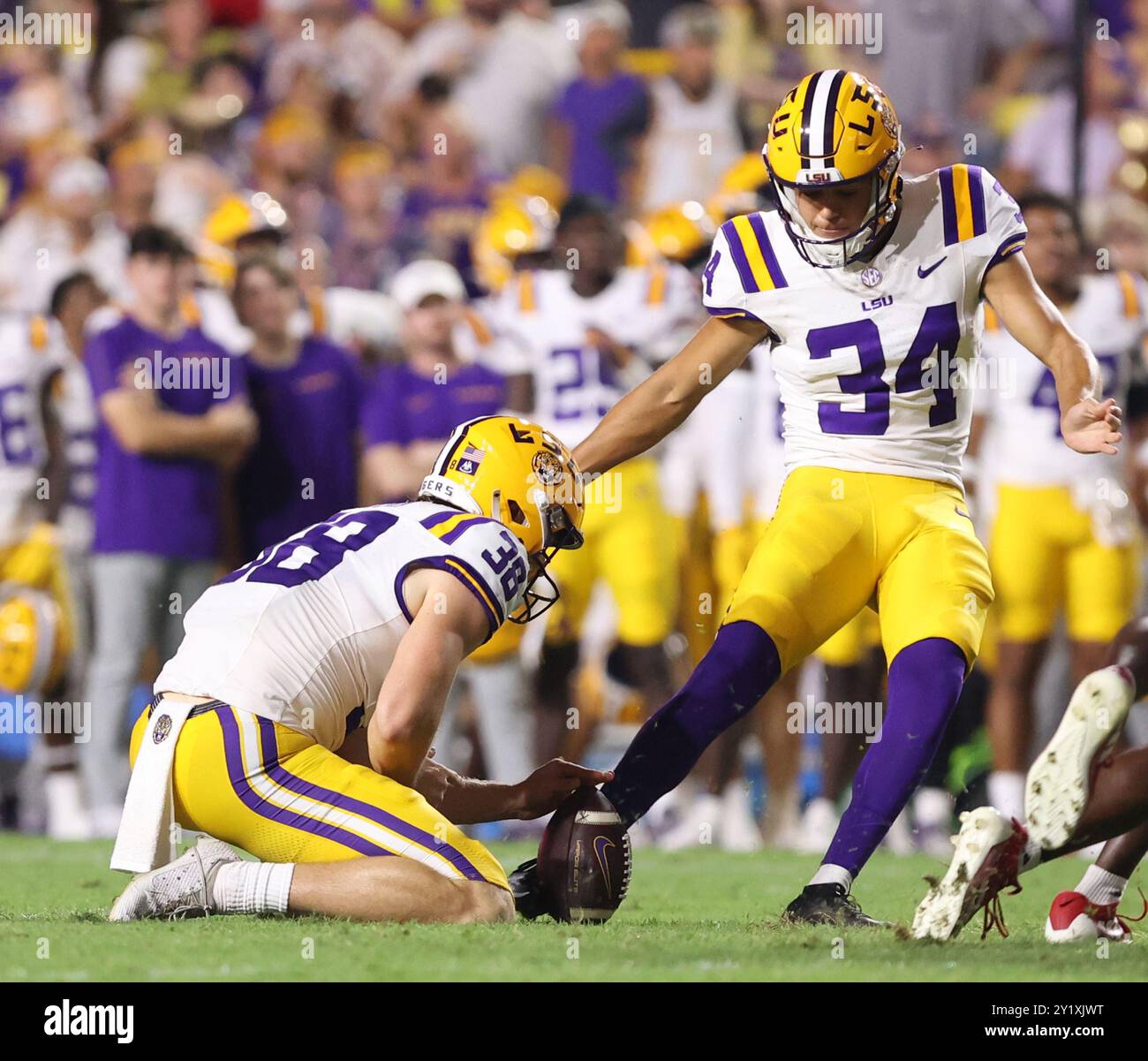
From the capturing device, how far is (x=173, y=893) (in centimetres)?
421

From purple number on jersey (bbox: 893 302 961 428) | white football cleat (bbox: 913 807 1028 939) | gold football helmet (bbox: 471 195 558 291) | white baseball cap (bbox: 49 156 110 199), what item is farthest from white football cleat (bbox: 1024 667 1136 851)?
white baseball cap (bbox: 49 156 110 199)

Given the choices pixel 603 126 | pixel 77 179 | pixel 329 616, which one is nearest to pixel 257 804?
pixel 329 616

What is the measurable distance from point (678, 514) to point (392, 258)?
2.98 m

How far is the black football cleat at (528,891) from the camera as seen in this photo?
443cm

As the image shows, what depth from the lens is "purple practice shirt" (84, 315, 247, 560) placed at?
7.33m

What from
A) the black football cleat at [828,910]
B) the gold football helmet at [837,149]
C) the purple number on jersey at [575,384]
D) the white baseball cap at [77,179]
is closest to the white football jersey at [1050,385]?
the purple number on jersey at [575,384]

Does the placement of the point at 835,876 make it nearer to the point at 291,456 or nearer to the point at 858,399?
the point at 858,399

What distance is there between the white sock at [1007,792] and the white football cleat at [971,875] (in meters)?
2.65

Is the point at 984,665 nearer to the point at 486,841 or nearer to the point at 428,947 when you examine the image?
the point at 486,841

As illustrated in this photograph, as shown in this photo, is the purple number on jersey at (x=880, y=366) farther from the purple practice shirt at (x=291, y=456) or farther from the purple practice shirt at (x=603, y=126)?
the purple practice shirt at (x=603, y=126)

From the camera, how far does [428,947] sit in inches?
147
